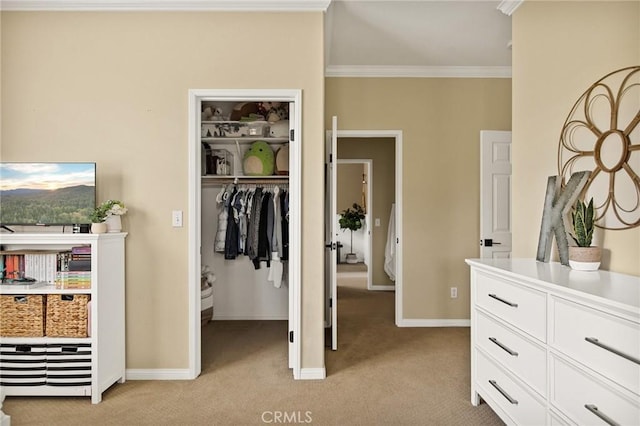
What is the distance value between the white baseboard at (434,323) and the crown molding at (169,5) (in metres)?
3.15

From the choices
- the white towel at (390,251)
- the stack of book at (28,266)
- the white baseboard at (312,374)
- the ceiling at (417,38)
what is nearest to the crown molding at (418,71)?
the ceiling at (417,38)

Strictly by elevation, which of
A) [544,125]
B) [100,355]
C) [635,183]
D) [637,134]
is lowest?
[100,355]

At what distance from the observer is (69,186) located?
2.83m

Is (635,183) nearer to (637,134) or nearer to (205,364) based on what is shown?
(637,134)

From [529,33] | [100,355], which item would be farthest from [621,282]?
[100,355]

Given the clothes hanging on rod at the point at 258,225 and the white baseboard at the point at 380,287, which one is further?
the white baseboard at the point at 380,287

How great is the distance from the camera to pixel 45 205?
2.81m

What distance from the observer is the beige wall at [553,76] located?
2000mm

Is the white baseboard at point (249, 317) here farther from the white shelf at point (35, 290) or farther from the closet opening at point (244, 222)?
the white shelf at point (35, 290)

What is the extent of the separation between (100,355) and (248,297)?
2.08 m

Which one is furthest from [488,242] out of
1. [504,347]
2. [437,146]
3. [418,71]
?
[504,347]

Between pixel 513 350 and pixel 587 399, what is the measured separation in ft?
1.63

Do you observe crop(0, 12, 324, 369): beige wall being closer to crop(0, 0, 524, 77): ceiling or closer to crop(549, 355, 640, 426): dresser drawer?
crop(0, 0, 524, 77): ceiling

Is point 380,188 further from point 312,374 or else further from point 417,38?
point 312,374
